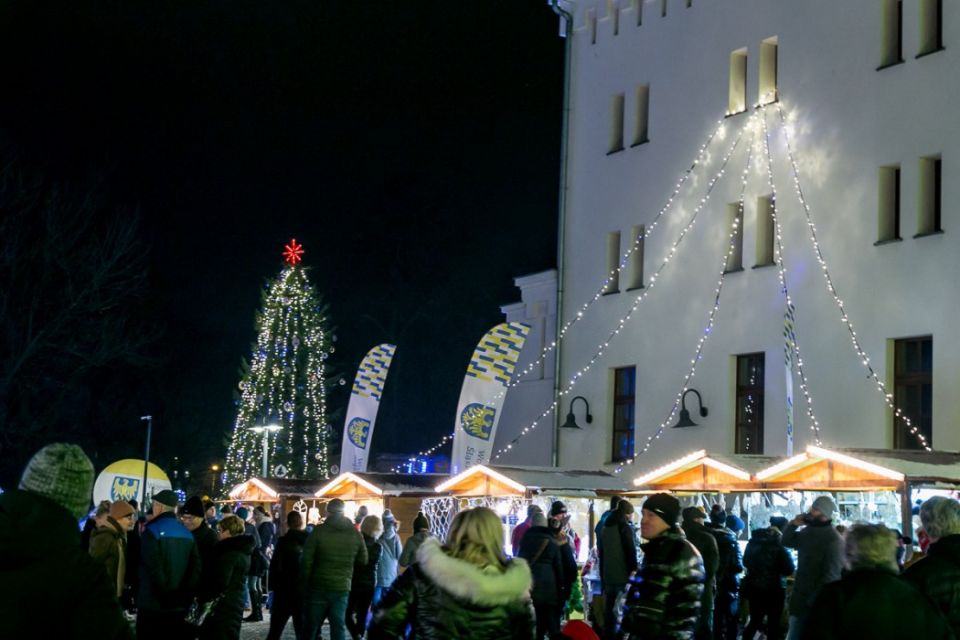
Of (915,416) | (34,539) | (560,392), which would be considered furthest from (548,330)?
(34,539)

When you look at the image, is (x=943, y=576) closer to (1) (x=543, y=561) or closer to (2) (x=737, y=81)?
(1) (x=543, y=561)

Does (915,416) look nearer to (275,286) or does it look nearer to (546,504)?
(546,504)

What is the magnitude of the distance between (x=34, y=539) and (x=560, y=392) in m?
25.6

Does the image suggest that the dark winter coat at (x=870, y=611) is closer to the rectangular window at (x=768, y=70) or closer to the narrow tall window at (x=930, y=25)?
the narrow tall window at (x=930, y=25)

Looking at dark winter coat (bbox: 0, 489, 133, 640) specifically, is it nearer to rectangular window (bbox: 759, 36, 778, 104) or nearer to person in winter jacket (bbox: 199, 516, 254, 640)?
person in winter jacket (bbox: 199, 516, 254, 640)

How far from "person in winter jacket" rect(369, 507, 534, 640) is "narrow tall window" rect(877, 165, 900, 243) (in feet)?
54.9

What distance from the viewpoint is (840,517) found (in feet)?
60.1

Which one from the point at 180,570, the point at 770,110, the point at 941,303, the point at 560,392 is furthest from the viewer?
the point at 560,392

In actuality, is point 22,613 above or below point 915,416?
below

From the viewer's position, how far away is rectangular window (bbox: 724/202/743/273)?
24.7 meters

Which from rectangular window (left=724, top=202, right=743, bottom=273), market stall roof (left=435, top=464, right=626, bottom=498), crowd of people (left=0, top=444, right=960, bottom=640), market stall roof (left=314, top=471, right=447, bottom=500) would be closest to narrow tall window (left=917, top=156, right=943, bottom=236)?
rectangular window (left=724, top=202, right=743, bottom=273)

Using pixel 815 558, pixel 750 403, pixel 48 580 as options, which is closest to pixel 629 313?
pixel 750 403

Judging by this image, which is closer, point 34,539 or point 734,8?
point 34,539

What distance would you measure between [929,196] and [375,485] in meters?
11.1
